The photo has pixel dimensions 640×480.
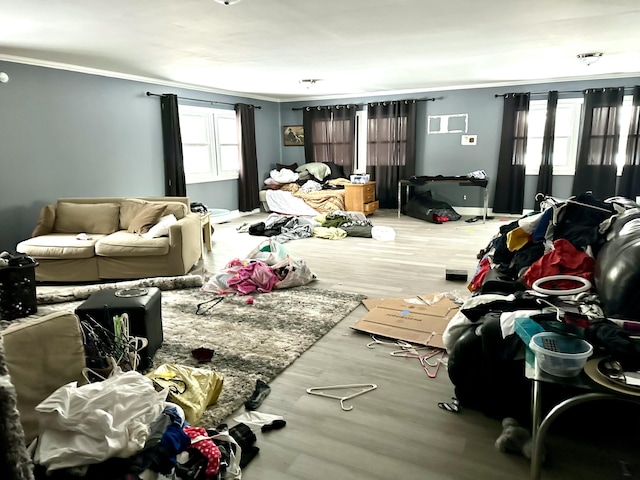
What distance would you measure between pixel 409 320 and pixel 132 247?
2754 millimetres

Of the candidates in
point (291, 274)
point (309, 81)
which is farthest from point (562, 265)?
point (309, 81)

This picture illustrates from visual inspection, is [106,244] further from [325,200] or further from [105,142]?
[325,200]

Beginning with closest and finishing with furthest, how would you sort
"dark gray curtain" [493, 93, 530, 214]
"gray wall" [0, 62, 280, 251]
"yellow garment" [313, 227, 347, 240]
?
"gray wall" [0, 62, 280, 251], "yellow garment" [313, 227, 347, 240], "dark gray curtain" [493, 93, 530, 214]

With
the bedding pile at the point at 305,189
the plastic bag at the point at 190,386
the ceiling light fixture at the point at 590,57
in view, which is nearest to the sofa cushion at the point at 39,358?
the plastic bag at the point at 190,386

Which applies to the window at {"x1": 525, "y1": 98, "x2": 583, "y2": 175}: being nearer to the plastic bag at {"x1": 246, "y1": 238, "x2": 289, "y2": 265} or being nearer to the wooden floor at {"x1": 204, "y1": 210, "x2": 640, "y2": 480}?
the plastic bag at {"x1": 246, "y1": 238, "x2": 289, "y2": 265}

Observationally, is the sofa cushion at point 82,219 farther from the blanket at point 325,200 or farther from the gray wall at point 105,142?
the blanket at point 325,200

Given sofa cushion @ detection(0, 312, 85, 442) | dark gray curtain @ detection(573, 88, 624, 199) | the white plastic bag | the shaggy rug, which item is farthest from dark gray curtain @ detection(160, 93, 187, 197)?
dark gray curtain @ detection(573, 88, 624, 199)

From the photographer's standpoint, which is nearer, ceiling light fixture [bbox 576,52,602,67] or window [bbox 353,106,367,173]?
ceiling light fixture [bbox 576,52,602,67]

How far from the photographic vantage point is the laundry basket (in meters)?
1.50

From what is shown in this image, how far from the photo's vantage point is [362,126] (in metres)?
8.84

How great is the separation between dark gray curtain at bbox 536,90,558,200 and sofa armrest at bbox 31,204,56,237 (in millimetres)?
7090

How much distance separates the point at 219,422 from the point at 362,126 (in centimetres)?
749

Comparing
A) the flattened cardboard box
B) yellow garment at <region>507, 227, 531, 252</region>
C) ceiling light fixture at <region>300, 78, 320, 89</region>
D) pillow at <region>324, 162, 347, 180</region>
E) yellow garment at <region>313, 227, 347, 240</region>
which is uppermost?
ceiling light fixture at <region>300, 78, 320, 89</region>

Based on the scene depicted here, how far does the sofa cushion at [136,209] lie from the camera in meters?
4.82
